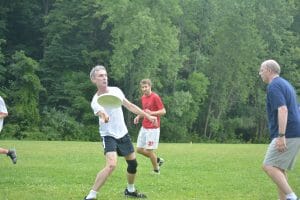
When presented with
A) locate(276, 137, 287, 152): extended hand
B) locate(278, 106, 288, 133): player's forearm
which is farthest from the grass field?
locate(278, 106, 288, 133): player's forearm

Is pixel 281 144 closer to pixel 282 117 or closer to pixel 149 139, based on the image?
pixel 282 117

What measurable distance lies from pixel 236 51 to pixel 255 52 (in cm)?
177

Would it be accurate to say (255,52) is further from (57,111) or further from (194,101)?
(57,111)

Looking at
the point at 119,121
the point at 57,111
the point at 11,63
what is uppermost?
the point at 119,121

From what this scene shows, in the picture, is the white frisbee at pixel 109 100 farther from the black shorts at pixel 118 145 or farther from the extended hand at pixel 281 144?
the extended hand at pixel 281 144

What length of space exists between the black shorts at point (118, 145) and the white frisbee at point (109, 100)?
508mm

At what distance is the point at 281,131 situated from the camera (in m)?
7.13

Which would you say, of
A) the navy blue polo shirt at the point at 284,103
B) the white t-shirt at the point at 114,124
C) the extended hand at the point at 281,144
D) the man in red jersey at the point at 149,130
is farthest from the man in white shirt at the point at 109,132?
the man in red jersey at the point at 149,130

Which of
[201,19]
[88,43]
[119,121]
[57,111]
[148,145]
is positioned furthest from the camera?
[201,19]

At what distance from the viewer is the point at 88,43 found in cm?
4531

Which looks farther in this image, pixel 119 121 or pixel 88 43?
pixel 88 43

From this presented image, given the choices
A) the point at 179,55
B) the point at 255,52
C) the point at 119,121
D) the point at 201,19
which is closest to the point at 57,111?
the point at 179,55

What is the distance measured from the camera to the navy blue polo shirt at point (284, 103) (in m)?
7.19

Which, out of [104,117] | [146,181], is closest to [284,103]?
[104,117]
